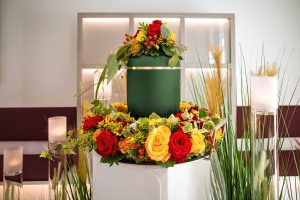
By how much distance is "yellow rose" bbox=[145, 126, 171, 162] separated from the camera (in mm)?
827

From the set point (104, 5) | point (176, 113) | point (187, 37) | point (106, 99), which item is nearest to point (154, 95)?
point (176, 113)

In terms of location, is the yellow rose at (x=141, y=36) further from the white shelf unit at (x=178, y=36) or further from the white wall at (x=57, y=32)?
the white wall at (x=57, y=32)

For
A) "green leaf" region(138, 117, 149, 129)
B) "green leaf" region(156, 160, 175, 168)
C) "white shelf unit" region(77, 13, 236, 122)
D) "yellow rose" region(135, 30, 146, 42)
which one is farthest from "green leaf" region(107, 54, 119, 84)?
"white shelf unit" region(77, 13, 236, 122)

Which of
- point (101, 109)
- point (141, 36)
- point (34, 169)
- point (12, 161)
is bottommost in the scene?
point (34, 169)

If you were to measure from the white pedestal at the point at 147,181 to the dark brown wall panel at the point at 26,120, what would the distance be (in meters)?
2.41

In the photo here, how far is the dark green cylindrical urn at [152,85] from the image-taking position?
1.00m

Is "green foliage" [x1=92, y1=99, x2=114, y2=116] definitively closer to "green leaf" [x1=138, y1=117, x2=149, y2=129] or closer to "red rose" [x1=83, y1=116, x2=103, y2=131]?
"red rose" [x1=83, y1=116, x2=103, y2=131]

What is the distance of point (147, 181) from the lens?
0.88 meters

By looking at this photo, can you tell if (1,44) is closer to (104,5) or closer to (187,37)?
(104,5)

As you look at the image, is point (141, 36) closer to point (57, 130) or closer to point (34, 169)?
point (57, 130)

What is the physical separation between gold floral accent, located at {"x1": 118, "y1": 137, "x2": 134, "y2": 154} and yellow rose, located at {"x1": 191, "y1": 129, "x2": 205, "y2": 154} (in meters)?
0.18

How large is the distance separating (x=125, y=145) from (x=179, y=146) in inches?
6.2

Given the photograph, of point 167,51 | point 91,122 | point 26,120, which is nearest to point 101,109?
point 91,122

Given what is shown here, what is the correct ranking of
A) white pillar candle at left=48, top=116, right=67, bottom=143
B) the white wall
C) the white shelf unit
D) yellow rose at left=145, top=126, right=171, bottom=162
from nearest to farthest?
yellow rose at left=145, top=126, right=171, bottom=162, white pillar candle at left=48, top=116, right=67, bottom=143, the white shelf unit, the white wall
